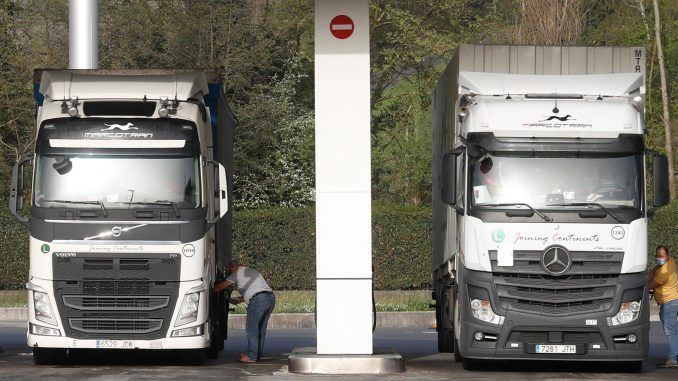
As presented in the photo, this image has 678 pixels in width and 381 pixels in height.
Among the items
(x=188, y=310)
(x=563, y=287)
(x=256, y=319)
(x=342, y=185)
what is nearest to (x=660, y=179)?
(x=563, y=287)

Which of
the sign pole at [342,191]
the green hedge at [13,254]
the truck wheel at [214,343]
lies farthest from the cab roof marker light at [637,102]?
the green hedge at [13,254]

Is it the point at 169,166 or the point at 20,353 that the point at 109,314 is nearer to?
the point at 169,166

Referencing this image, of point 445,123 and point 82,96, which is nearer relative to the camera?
point 82,96

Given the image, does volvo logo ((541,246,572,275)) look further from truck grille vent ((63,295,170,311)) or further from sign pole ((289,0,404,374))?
truck grille vent ((63,295,170,311))

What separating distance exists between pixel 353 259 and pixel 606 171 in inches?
119

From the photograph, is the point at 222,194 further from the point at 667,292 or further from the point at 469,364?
the point at 667,292

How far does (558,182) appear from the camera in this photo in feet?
57.7

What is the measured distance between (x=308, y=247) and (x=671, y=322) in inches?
671

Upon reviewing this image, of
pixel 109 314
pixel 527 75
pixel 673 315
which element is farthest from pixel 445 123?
pixel 109 314

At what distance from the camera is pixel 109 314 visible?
1825 centimetres

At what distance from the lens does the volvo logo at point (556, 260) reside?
57.2 feet

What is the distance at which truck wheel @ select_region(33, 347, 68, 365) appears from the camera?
1898cm

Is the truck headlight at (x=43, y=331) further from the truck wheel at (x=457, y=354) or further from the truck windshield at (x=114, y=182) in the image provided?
the truck wheel at (x=457, y=354)

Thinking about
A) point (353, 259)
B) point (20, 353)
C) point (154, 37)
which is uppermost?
point (154, 37)
